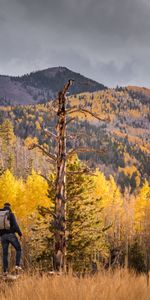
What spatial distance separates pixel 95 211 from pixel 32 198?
20.0 meters

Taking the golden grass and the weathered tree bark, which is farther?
the weathered tree bark

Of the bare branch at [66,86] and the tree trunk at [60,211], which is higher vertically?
the bare branch at [66,86]

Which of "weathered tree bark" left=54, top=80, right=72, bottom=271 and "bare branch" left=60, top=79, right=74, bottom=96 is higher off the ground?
"bare branch" left=60, top=79, right=74, bottom=96

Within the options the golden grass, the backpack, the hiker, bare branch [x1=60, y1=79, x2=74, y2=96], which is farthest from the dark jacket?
the golden grass

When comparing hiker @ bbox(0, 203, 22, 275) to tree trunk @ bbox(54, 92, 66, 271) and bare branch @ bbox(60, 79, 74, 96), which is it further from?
bare branch @ bbox(60, 79, 74, 96)

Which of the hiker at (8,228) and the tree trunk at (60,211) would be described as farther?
the hiker at (8,228)

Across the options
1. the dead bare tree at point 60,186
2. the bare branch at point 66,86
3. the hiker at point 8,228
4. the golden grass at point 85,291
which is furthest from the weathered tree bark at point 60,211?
the golden grass at point 85,291

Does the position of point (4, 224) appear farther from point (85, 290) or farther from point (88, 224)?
point (88, 224)

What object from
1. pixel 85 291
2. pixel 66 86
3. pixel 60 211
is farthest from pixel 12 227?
pixel 85 291

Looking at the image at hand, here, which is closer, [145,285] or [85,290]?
[85,290]

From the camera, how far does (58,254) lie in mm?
10039

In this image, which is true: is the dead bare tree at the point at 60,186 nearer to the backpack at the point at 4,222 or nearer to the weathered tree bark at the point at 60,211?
the weathered tree bark at the point at 60,211

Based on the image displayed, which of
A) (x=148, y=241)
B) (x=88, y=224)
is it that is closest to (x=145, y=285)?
(x=88, y=224)

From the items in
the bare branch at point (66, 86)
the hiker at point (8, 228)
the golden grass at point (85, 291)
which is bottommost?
the hiker at point (8, 228)
